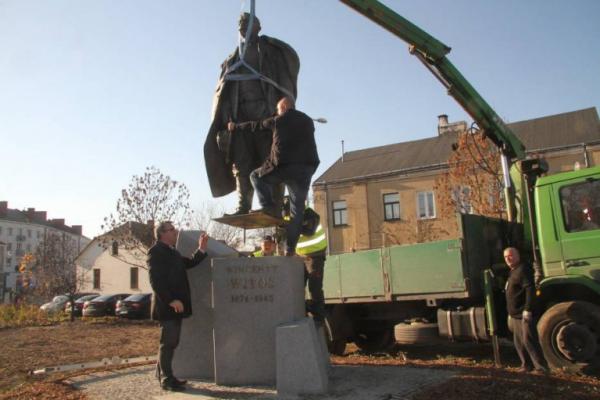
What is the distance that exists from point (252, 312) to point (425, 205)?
27017 millimetres

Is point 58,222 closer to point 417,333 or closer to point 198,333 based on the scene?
point 417,333

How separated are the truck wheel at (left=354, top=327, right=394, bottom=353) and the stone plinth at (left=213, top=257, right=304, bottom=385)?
5295 millimetres

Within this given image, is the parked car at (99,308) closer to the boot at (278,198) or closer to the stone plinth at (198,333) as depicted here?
the stone plinth at (198,333)

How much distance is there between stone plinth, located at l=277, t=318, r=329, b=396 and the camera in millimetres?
5098

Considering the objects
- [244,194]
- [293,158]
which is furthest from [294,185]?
[244,194]

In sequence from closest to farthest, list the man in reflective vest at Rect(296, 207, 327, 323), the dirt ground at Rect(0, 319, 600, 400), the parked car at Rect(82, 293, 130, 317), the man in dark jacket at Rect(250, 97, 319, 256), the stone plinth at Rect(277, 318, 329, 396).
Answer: the stone plinth at Rect(277, 318, 329, 396) → the dirt ground at Rect(0, 319, 600, 400) → the man in dark jacket at Rect(250, 97, 319, 256) → the man in reflective vest at Rect(296, 207, 327, 323) → the parked car at Rect(82, 293, 130, 317)

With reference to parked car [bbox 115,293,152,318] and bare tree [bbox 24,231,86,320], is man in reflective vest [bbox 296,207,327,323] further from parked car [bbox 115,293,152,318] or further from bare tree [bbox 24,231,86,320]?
bare tree [bbox 24,231,86,320]

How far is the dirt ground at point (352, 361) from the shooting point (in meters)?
5.30

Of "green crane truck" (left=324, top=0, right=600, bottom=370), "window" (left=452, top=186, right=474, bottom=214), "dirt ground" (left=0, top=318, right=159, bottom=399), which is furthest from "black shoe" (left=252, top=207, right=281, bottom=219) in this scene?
"window" (left=452, top=186, right=474, bottom=214)

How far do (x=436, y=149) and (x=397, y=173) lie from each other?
11.0ft

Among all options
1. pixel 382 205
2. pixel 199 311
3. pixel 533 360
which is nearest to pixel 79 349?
pixel 199 311

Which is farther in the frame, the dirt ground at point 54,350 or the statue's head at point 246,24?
the statue's head at point 246,24

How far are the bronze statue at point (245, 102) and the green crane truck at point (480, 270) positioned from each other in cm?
337

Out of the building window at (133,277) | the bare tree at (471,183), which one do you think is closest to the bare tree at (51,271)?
the building window at (133,277)
